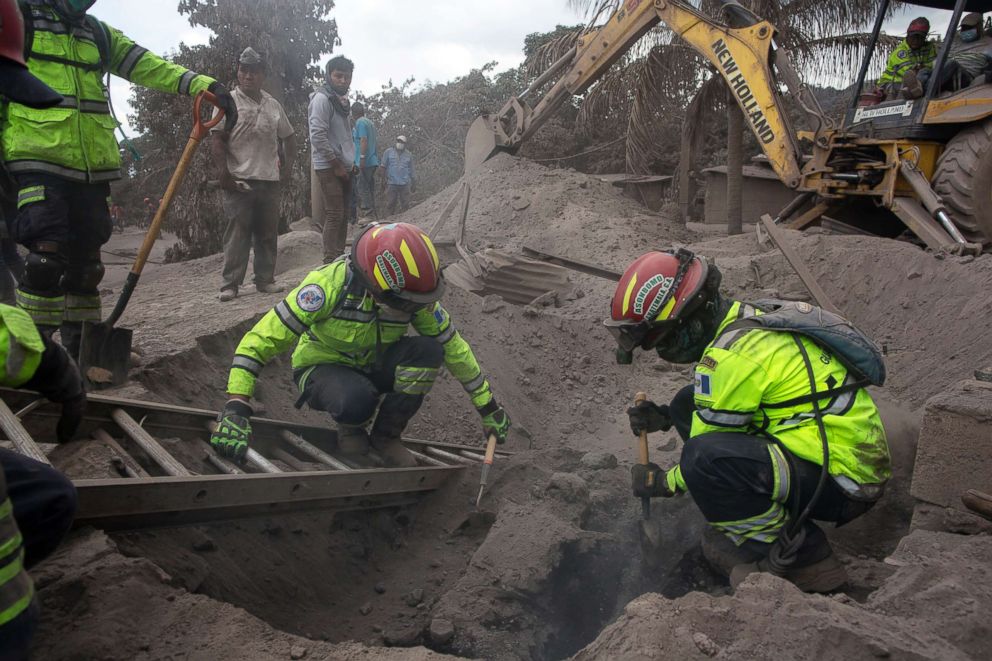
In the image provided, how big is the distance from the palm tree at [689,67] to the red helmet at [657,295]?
27.7 ft

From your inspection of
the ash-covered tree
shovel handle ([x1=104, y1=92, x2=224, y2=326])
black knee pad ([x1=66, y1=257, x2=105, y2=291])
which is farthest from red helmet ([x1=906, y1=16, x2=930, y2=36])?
the ash-covered tree

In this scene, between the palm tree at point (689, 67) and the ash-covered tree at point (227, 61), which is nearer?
the palm tree at point (689, 67)

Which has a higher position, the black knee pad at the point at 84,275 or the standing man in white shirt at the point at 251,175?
the standing man in white shirt at the point at 251,175

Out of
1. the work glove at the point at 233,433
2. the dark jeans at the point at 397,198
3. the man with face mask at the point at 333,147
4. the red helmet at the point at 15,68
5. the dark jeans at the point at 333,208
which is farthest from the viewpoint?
the dark jeans at the point at 397,198

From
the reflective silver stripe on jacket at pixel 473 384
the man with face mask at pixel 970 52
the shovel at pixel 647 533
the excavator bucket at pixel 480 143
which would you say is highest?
the man with face mask at pixel 970 52

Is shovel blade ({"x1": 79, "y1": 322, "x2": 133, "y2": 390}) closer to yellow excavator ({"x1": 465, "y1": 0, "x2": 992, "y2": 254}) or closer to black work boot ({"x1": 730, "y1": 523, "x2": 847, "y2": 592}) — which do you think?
black work boot ({"x1": 730, "y1": 523, "x2": 847, "y2": 592})

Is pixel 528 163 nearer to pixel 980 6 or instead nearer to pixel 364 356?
pixel 980 6

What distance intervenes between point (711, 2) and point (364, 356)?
893 cm

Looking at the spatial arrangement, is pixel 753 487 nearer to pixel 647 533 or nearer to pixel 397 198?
pixel 647 533

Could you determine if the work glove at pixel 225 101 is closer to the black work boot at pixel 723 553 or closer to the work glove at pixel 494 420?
the work glove at pixel 494 420

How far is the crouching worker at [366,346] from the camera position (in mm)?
3564

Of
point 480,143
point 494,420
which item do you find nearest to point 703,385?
point 494,420

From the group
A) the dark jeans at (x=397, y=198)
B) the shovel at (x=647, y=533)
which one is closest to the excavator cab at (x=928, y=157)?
the shovel at (x=647, y=533)

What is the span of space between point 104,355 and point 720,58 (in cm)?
712
